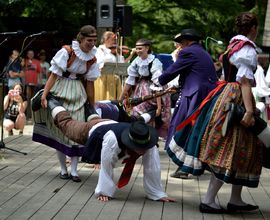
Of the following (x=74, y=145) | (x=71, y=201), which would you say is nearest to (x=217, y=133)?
(x=71, y=201)

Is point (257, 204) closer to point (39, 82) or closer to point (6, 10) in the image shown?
point (39, 82)

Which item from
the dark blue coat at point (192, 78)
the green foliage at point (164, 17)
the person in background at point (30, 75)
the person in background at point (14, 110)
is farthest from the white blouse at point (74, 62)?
the green foliage at point (164, 17)

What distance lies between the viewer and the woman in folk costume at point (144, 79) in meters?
8.31

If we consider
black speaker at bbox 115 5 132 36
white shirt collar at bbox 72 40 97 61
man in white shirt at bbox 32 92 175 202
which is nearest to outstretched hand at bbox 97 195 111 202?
man in white shirt at bbox 32 92 175 202

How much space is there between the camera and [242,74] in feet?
16.5

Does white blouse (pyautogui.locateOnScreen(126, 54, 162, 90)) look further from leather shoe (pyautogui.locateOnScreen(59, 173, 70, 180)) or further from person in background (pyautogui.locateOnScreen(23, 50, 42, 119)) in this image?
person in background (pyautogui.locateOnScreen(23, 50, 42, 119))

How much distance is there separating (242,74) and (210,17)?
53.1 feet

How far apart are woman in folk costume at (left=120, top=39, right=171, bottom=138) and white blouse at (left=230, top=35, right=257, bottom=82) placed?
3.17 m

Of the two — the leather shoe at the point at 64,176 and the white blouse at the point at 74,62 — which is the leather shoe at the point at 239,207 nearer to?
the leather shoe at the point at 64,176

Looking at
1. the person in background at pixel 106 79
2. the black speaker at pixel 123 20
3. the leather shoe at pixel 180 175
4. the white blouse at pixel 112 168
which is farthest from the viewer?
the black speaker at pixel 123 20

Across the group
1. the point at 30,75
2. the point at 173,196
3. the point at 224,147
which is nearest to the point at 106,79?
the point at 173,196

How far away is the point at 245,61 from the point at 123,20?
Result: 7.23m

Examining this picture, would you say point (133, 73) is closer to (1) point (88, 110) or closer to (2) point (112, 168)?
(1) point (88, 110)

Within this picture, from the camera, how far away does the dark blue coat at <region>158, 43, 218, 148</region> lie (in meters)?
6.47
